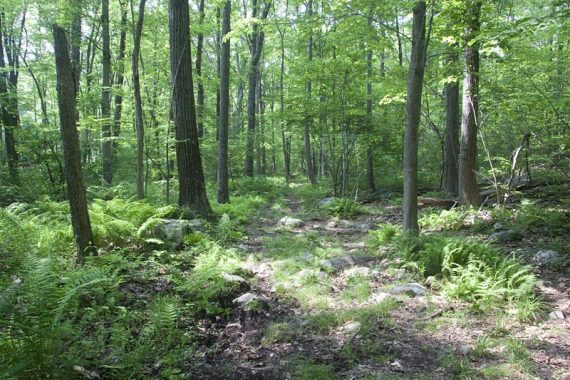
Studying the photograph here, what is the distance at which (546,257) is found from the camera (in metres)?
5.81

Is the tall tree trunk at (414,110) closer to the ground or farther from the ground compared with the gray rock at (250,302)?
farther from the ground

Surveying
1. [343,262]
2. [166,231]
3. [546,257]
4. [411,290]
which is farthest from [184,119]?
[546,257]

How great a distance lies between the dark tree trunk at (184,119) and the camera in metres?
8.66

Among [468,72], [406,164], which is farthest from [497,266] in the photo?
[468,72]

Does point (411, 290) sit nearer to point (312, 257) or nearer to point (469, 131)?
point (312, 257)

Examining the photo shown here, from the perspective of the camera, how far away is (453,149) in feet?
39.1

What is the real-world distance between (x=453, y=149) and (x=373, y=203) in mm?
2956

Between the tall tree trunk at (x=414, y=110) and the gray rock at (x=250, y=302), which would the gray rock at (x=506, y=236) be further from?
the gray rock at (x=250, y=302)

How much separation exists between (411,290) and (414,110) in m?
3.16

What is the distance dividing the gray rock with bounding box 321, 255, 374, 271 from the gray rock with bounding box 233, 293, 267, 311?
1.69 m

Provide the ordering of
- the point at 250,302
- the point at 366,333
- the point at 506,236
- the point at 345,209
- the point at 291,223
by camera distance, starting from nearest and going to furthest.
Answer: the point at 366,333
the point at 250,302
the point at 506,236
the point at 291,223
the point at 345,209

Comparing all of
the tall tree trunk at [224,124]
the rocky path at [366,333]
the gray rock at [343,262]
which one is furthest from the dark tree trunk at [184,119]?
the gray rock at [343,262]

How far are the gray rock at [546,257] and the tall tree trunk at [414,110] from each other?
183 centimetres

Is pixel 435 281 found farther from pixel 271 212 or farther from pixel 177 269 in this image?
pixel 271 212
